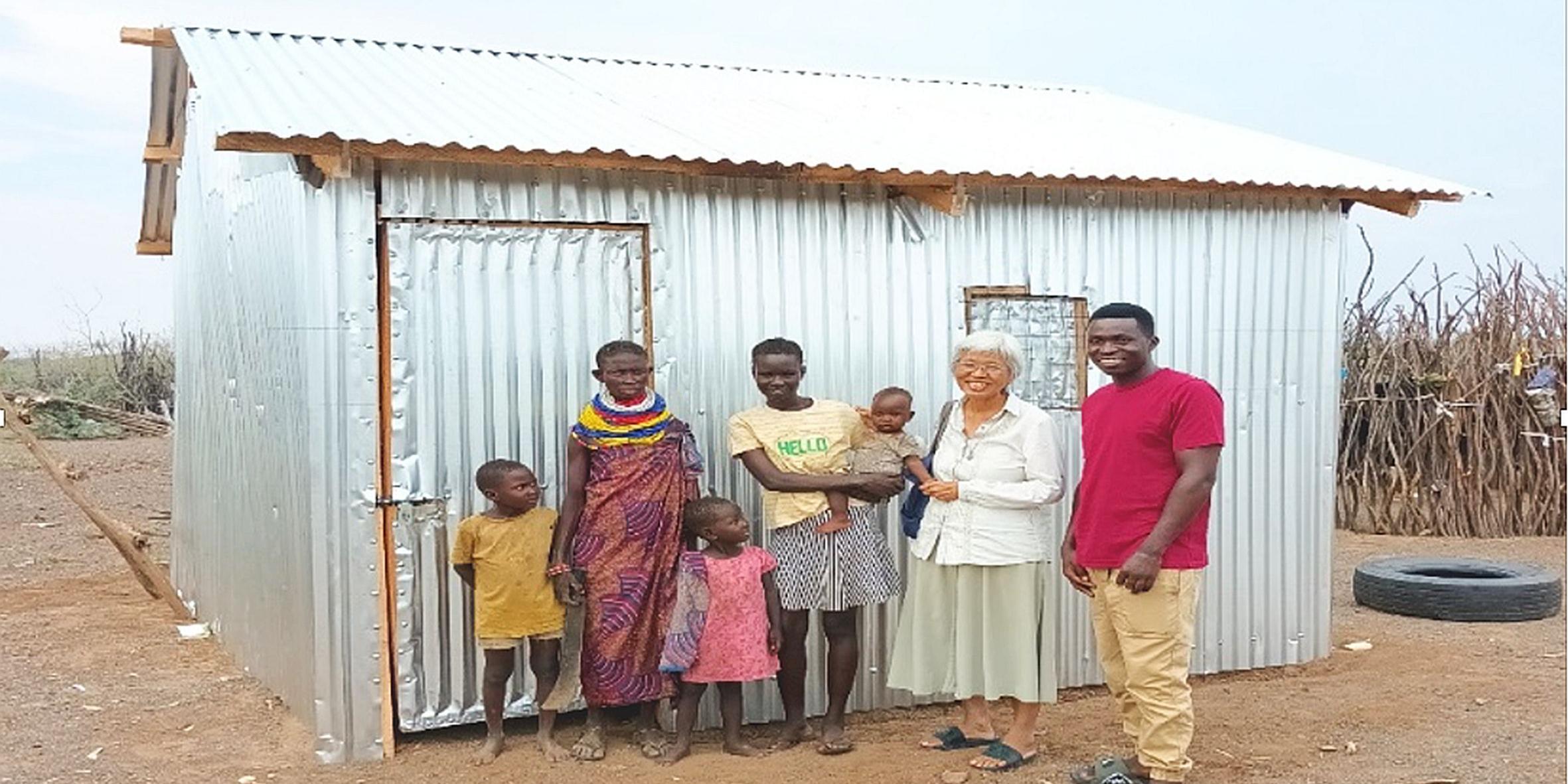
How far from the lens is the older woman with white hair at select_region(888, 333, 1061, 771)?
499 cm

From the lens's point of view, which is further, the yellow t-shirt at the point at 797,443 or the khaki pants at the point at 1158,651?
the yellow t-shirt at the point at 797,443

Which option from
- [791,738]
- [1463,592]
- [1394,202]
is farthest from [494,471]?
[1463,592]

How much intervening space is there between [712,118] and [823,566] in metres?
A: 2.17

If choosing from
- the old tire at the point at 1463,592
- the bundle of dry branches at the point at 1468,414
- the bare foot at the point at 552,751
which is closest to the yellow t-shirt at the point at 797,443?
the bare foot at the point at 552,751

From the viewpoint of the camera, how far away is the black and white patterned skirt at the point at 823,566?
17.2 feet

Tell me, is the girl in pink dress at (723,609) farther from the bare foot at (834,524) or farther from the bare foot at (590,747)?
the bare foot at (590,747)

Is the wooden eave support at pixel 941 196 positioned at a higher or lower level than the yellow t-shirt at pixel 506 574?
higher

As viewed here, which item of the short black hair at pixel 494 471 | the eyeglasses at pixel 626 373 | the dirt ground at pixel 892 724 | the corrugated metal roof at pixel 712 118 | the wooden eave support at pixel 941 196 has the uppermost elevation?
the corrugated metal roof at pixel 712 118

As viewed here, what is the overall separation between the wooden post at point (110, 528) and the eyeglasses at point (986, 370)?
5448 mm

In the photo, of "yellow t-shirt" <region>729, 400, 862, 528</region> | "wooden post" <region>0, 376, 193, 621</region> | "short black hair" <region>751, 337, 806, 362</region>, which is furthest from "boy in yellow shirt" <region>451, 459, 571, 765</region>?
"wooden post" <region>0, 376, 193, 621</region>

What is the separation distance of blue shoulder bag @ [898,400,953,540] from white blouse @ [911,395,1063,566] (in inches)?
5.4

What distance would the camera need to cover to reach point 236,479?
6863 mm

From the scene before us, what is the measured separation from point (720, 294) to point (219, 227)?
107 inches

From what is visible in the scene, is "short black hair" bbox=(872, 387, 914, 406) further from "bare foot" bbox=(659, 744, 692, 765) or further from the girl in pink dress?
"bare foot" bbox=(659, 744, 692, 765)
